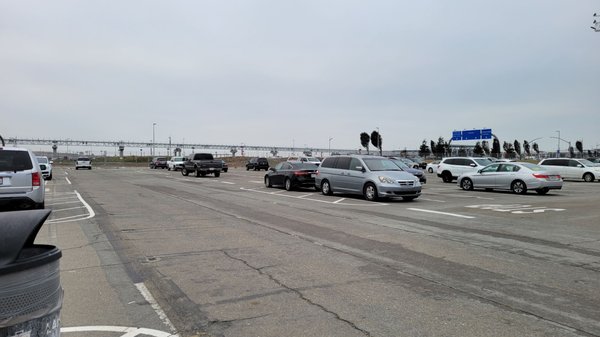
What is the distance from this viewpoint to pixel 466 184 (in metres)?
23.5

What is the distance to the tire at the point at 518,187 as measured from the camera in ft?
68.3

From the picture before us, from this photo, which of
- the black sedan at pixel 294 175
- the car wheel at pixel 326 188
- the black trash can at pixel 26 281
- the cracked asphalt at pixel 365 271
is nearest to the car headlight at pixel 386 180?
the car wheel at pixel 326 188

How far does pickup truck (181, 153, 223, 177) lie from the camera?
3741 cm

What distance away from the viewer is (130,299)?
5.26 meters

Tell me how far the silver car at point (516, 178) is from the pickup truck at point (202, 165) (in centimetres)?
2063

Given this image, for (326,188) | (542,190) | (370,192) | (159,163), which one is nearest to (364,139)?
(159,163)

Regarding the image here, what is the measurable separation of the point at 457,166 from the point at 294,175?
45.7ft

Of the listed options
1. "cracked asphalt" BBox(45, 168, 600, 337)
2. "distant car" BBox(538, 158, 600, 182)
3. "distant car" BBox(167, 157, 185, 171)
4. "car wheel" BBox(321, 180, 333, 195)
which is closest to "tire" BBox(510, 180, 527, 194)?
"cracked asphalt" BBox(45, 168, 600, 337)

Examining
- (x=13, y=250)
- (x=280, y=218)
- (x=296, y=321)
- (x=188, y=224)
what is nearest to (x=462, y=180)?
(x=280, y=218)

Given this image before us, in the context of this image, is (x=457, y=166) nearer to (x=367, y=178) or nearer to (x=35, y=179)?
(x=367, y=178)

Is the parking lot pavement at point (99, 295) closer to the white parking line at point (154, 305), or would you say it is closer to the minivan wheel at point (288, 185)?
the white parking line at point (154, 305)

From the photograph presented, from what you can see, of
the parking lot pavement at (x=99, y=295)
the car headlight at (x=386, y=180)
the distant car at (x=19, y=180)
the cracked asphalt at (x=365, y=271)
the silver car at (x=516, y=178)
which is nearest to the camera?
the parking lot pavement at (x=99, y=295)

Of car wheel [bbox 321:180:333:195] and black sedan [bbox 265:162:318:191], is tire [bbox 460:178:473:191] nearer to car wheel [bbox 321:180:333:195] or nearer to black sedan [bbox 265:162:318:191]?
black sedan [bbox 265:162:318:191]

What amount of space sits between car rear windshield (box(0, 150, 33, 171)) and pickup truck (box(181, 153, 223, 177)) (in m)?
26.2
